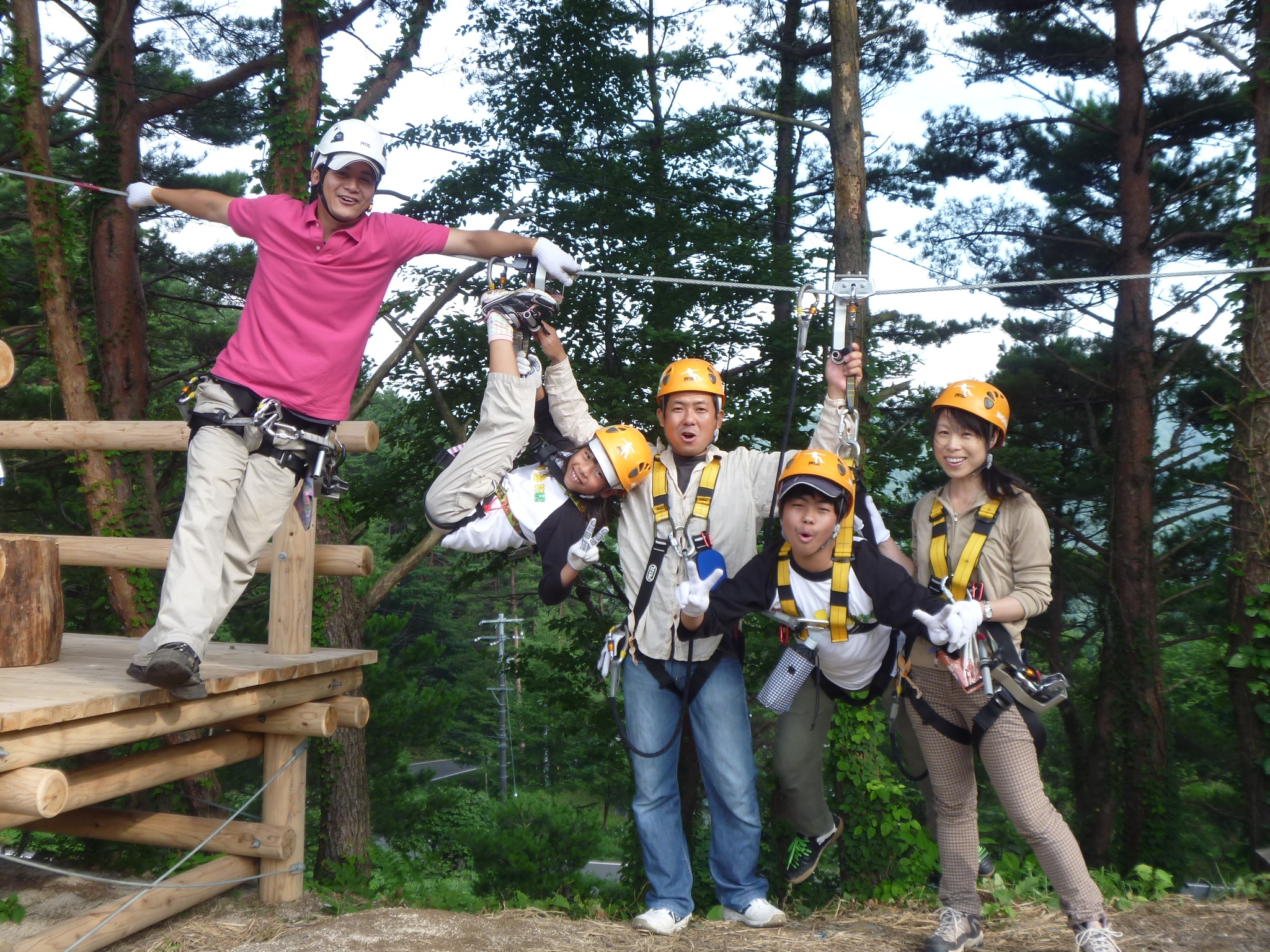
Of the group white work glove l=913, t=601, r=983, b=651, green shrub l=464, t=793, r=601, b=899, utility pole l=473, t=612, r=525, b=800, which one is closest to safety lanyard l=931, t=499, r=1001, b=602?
white work glove l=913, t=601, r=983, b=651

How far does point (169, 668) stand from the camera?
3557 millimetres

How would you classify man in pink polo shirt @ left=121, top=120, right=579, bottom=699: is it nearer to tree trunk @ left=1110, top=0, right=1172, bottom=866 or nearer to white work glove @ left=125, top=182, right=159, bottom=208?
white work glove @ left=125, top=182, right=159, bottom=208

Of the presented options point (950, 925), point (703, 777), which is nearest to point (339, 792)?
point (703, 777)

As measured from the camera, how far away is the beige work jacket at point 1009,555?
3719mm

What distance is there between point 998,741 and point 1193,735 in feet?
56.1

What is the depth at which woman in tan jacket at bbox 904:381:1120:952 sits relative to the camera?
360 cm

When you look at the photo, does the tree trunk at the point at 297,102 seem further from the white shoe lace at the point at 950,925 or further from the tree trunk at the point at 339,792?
the white shoe lace at the point at 950,925

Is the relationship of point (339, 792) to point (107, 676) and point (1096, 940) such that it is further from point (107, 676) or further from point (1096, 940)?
point (1096, 940)

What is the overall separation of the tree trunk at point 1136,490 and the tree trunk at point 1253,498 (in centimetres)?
559

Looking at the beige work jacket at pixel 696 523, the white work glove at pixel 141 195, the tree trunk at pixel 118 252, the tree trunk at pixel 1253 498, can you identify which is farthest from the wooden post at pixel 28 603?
the tree trunk at pixel 118 252

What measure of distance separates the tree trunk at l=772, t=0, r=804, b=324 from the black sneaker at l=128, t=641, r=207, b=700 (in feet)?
36.2

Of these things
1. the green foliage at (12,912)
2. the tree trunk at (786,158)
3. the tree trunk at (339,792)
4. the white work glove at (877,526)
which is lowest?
the tree trunk at (339,792)

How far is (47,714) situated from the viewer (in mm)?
3314

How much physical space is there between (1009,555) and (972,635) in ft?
1.43
